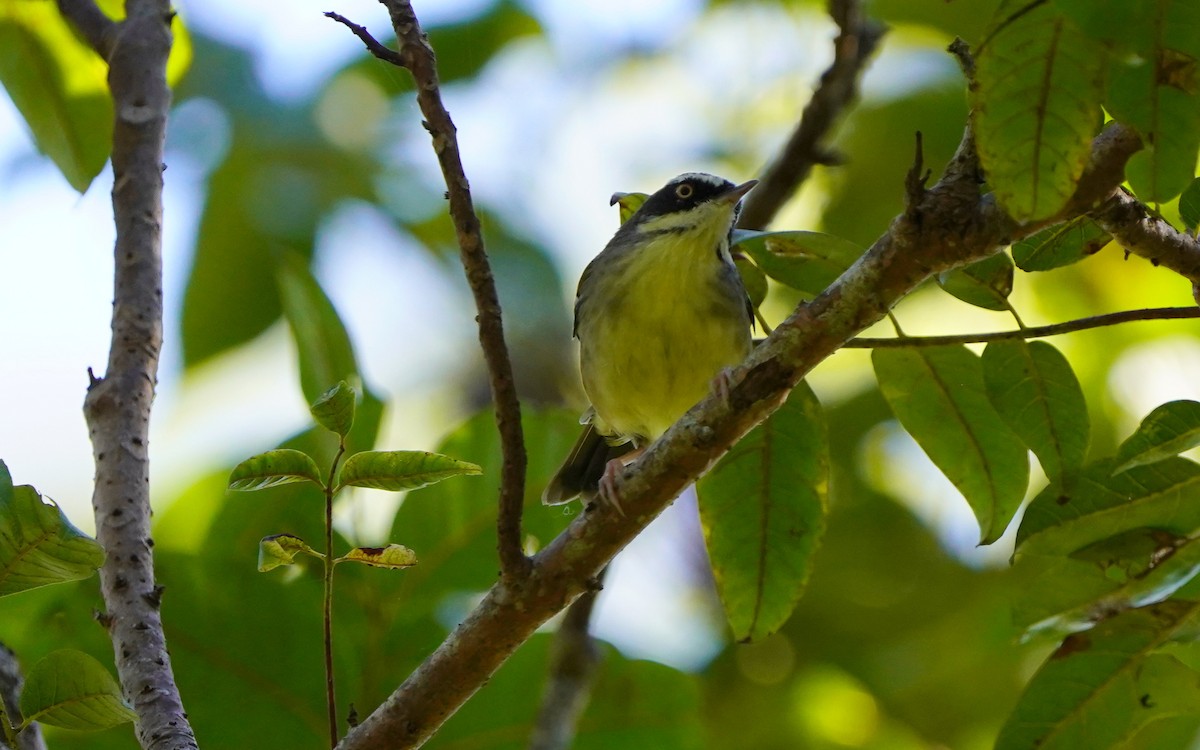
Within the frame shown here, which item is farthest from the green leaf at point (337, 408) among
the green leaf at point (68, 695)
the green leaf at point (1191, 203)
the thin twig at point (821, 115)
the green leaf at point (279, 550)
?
the thin twig at point (821, 115)

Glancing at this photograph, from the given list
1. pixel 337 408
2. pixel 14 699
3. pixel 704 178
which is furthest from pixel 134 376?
pixel 704 178

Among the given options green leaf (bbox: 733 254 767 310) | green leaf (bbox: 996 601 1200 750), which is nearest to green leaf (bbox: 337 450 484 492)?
green leaf (bbox: 996 601 1200 750)

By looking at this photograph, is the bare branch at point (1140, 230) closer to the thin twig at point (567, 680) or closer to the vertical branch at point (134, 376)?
the thin twig at point (567, 680)

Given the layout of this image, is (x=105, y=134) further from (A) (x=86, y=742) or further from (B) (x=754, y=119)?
(B) (x=754, y=119)

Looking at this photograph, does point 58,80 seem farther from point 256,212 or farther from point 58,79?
point 256,212

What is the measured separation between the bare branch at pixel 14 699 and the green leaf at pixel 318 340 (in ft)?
3.33

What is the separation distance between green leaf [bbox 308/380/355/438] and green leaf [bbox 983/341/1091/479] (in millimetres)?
1192

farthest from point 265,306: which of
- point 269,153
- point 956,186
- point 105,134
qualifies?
point 956,186

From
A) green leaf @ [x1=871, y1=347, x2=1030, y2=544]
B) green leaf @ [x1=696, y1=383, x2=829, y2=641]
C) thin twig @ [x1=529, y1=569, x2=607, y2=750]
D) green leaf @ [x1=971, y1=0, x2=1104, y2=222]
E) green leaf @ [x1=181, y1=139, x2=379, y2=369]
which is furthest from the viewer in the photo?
green leaf @ [x1=181, y1=139, x2=379, y2=369]

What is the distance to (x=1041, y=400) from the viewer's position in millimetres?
2371

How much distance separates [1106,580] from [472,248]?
1284 millimetres

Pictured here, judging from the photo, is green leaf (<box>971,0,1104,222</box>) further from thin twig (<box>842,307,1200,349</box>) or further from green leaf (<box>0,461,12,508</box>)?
green leaf (<box>0,461,12,508</box>)

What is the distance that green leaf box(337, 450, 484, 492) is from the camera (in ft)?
6.93

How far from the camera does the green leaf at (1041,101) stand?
1.85 meters
